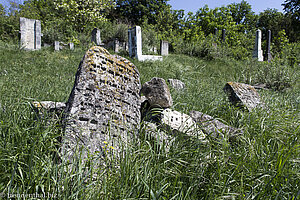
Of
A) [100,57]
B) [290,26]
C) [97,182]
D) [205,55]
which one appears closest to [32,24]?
[205,55]

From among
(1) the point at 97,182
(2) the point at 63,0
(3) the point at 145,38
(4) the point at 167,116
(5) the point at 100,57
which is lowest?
(1) the point at 97,182

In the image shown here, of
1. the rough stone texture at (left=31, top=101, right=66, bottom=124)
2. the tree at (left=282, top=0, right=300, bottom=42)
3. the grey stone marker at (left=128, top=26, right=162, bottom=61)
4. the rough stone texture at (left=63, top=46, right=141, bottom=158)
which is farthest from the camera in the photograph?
the tree at (left=282, top=0, right=300, bottom=42)

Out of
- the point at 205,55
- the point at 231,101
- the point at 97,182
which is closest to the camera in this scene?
the point at 97,182

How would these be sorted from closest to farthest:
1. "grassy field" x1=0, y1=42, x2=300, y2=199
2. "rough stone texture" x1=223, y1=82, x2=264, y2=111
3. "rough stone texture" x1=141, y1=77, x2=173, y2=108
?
"grassy field" x1=0, y1=42, x2=300, y2=199
"rough stone texture" x1=141, y1=77, x2=173, y2=108
"rough stone texture" x1=223, y1=82, x2=264, y2=111

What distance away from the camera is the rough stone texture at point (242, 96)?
3.40 m

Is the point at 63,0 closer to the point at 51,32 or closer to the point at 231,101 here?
the point at 51,32

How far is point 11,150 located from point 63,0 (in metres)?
23.3

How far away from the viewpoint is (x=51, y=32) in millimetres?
15844

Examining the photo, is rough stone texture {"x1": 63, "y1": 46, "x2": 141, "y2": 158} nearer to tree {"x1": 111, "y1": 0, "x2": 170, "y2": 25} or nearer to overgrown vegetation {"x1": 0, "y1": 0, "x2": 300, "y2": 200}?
overgrown vegetation {"x1": 0, "y1": 0, "x2": 300, "y2": 200}

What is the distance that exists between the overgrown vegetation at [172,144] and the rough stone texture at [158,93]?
1.22 ft

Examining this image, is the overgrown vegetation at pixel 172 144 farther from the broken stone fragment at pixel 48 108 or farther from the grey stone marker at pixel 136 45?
the grey stone marker at pixel 136 45

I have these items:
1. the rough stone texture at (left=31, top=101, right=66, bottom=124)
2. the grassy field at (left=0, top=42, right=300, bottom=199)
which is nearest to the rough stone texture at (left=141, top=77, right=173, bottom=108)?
the grassy field at (left=0, top=42, right=300, bottom=199)

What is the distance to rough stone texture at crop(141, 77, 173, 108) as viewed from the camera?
2.59 metres

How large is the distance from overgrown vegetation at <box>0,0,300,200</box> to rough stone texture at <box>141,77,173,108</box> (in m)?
0.37
